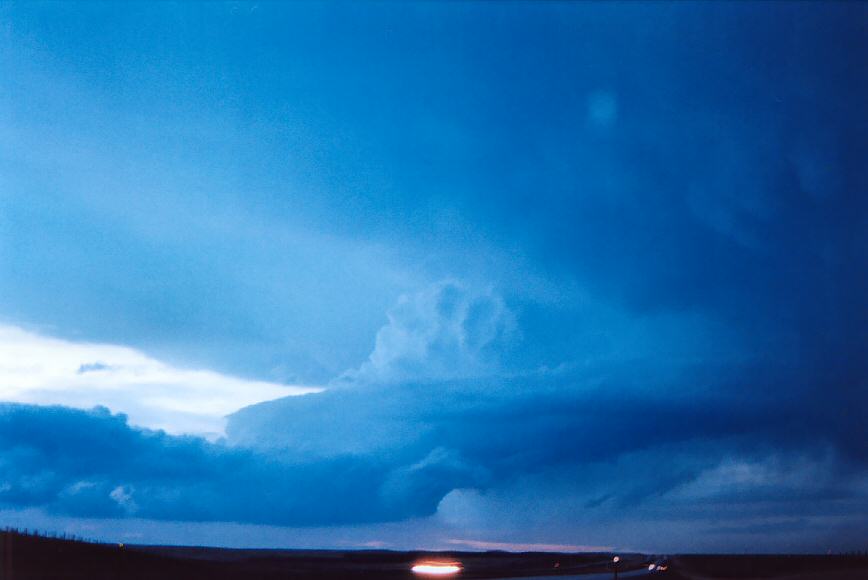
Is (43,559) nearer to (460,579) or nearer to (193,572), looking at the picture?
(193,572)

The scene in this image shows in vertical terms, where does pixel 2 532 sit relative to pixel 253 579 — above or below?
above

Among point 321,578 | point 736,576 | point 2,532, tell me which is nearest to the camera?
point 2,532

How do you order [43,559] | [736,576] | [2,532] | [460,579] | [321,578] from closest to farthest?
[43,559] < [2,532] < [321,578] < [460,579] < [736,576]

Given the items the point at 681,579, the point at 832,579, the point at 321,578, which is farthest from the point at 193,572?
the point at 832,579

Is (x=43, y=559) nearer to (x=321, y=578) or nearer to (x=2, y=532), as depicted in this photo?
(x=2, y=532)

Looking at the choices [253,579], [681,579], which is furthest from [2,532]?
[681,579]

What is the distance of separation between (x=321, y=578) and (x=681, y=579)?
184 feet

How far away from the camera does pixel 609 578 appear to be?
12238cm

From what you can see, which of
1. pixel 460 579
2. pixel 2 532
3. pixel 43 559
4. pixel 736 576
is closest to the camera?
pixel 43 559

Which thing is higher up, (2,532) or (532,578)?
(2,532)

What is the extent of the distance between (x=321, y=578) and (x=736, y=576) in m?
86.0

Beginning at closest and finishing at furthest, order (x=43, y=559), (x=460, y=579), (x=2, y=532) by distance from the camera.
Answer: (x=43, y=559), (x=2, y=532), (x=460, y=579)

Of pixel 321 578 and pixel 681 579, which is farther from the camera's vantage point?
pixel 681 579

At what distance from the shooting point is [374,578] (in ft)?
382
